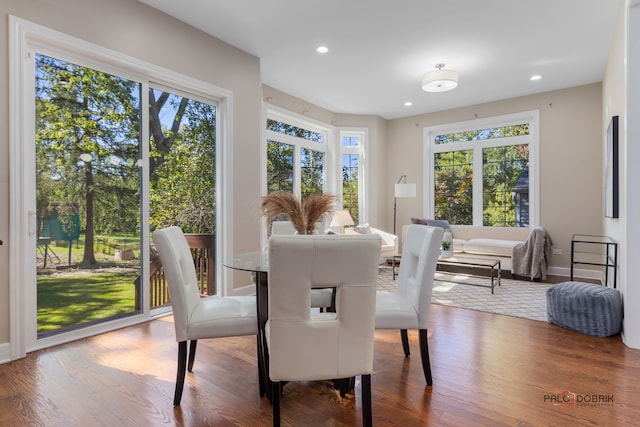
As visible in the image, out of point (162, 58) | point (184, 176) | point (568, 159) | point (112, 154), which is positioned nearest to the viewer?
point (112, 154)

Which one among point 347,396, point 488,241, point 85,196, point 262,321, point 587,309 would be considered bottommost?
point 347,396

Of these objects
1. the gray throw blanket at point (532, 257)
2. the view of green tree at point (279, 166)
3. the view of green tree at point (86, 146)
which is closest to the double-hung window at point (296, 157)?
the view of green tree at point (279, 166)

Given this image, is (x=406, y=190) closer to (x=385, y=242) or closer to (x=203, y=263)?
(x=385, y=242)

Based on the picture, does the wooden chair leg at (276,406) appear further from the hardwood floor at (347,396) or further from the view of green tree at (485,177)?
the view of green tree at (485,177)

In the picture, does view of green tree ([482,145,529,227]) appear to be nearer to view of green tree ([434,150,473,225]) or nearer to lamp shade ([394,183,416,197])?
view of green tree ([434,150,473,225])

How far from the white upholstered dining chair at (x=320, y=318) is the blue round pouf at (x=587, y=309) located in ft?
7.85

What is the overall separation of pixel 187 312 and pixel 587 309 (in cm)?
311

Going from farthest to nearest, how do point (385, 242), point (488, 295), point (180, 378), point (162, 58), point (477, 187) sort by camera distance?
point (477, 187) → point (385, 242) → point (488, 295) → point (162, 58) → point (180, 378)

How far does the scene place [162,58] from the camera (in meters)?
3.24

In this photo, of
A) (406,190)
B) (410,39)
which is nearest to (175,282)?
(410,39)

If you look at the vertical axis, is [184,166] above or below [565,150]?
below

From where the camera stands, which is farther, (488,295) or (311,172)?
(311,172)

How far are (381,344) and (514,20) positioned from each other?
3.29 metres

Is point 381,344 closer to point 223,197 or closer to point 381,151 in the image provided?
point 223,197
